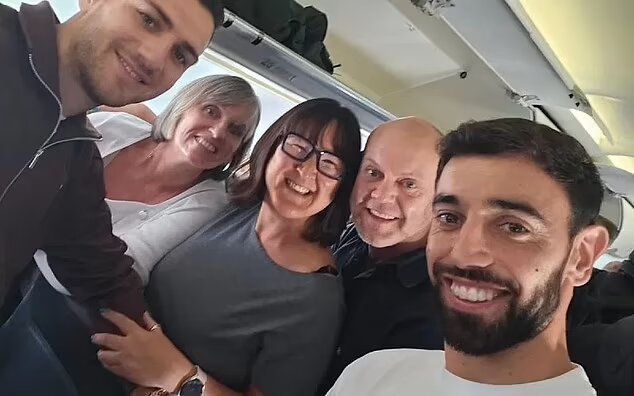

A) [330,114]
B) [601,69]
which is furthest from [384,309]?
[601,69]

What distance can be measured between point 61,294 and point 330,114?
1.53 feet

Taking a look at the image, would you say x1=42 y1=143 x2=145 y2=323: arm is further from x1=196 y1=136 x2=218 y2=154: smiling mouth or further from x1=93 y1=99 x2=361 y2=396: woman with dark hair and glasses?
x1=196 y1=136 x2=218 y2=154: smiling mouth

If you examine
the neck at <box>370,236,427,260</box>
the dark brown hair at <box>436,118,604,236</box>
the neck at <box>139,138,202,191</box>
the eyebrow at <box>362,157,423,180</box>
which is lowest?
the neck at <box>370,236,427,260</box>

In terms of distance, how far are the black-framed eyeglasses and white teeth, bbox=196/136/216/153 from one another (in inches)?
4.6

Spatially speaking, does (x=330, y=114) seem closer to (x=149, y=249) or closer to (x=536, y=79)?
(x=149, y=249)

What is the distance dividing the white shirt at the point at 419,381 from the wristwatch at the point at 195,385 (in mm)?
187

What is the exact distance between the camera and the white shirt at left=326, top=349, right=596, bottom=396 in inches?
34.0

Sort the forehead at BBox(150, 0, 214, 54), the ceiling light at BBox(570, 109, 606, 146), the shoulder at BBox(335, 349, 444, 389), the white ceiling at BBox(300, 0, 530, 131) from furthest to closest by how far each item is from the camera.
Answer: the ceiling light at BBox(570, 109, 606, 146) < the white ceiling at BBox(300, 0, 530, 131) < the shoulder at BBox(335, 349, 444, 389) < the forehead at BBox(150, 0, 214, 54)

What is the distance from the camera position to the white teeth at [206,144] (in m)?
0.97

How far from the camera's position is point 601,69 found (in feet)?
5.75

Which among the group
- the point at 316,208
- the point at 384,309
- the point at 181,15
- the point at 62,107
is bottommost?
the point at 384,309

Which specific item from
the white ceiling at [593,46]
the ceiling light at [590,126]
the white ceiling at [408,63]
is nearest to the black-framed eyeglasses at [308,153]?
the white ceiling at [408,63]

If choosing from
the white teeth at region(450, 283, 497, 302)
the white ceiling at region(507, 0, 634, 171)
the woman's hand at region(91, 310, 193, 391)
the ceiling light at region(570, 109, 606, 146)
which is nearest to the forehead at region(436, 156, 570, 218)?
the white teeth at region(450, 283, 497, 302)

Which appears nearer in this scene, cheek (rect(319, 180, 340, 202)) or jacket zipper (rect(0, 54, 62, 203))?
jacket zipper (rect(0, 54, 62, 203))
